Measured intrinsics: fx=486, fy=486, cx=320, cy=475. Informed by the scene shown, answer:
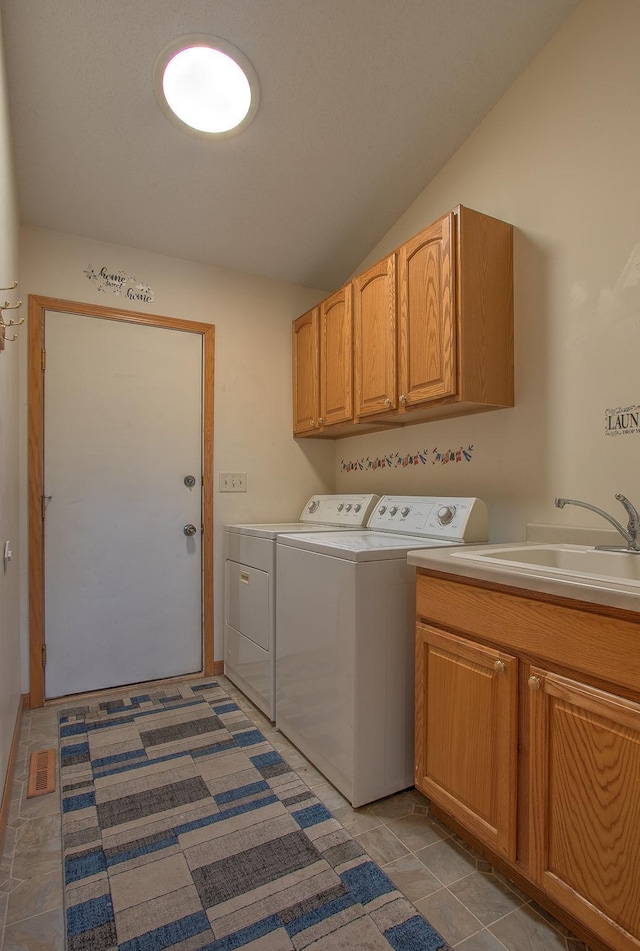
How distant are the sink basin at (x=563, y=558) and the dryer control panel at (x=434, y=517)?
0.81 ft

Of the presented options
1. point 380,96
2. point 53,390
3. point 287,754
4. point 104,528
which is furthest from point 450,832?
point 380,96

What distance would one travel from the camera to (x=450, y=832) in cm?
148

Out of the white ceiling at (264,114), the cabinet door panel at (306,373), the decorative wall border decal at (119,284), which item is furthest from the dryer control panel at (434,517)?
the decorative wall border decal at (119,284)

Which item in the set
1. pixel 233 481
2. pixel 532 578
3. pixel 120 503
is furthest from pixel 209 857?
pixel 233 481

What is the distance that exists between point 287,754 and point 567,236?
222 cm

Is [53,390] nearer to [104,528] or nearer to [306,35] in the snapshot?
[104,528]

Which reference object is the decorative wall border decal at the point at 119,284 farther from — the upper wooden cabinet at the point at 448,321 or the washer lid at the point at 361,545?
the washer lid at the point at 361,545

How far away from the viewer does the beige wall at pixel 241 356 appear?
2.50m

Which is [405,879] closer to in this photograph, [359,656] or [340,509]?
[359,656]

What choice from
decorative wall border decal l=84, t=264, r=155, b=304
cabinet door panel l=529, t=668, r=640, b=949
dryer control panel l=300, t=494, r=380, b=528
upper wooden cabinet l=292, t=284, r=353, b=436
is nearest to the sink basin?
→ cabinet door panel l=529, t=668, r=640, b=949

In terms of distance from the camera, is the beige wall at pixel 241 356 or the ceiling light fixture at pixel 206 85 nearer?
the ceiling light fixture at pixel 206 85

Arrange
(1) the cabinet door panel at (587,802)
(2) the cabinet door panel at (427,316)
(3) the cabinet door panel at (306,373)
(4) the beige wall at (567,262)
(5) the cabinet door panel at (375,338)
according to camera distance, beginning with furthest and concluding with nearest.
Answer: (3) the cabinet door panel at (306,373) → (5) the cabinet door panel at (375,338) → (2) the cabinet door panel at (427,316) → (4) the beige wall at (567,262) → (1) the cabinet door panel at (587,802)

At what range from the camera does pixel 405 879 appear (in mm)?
1296

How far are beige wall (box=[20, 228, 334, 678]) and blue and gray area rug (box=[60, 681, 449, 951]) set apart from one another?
92 centimetres
